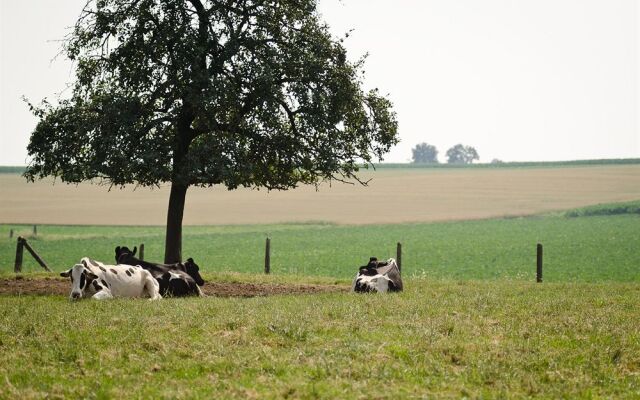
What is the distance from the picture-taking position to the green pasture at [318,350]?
10.9 m

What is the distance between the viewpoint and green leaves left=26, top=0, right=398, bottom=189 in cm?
2602

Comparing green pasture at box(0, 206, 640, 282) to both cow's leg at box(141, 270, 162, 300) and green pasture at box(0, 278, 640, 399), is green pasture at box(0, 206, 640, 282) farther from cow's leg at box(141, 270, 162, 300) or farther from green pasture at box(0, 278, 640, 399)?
green pasture at box(0, 278, 640, 399)

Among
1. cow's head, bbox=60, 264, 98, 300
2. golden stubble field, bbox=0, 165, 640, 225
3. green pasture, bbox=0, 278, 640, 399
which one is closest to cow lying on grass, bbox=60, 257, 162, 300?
cow's head, bbox=60, 264, 98, 300

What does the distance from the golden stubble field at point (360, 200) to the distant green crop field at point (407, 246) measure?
5.59 metres

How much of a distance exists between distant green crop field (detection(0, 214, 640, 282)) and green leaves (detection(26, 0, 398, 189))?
9.31m

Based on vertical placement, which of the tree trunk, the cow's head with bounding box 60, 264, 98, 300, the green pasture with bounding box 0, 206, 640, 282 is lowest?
the green pasture with bounding box 0, 206, 640, 282

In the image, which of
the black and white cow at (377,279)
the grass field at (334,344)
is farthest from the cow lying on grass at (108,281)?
the black and white cow at (377,279)

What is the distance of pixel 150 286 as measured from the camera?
21.1 metres

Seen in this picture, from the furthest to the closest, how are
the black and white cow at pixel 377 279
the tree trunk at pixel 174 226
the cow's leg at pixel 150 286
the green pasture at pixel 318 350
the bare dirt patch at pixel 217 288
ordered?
the tree trunk at pixel 174 226 < the bare dirt patch at pixel 217 288 < the black and white cow at pixel 377 279 < the cow's leg at pixel 150 286 < the green pasture at pixel 318 350

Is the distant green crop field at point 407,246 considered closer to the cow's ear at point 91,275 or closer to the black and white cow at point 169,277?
the black and white cow at point 169,277

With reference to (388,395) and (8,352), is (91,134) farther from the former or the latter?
(388,395)

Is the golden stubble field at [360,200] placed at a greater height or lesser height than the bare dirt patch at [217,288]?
greater

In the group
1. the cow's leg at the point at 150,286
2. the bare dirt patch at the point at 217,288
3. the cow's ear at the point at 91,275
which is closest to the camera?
the cow's ear at the point at 91,275

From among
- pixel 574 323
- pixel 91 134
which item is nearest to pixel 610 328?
pixel 574 323
